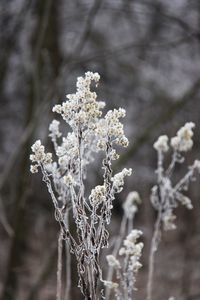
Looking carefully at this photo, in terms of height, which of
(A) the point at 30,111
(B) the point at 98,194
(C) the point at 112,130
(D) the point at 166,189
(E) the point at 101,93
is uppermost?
(E) the point at 101,93

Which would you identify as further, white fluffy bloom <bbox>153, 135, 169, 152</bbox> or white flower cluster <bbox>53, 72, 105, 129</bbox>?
white fluffy bloom <bbox>153, 135, 169, 152</bbox>

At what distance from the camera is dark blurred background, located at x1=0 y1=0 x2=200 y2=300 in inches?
172

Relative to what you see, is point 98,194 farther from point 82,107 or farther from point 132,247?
point 132,247

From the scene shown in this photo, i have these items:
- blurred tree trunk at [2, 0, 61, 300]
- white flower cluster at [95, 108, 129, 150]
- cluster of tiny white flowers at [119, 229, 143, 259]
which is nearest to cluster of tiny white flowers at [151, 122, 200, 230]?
cluster of tiny white flowers at [119, 229, 143, 259]

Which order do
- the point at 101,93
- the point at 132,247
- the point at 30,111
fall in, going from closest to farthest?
the point at 132,247
the point at 30,111
the point at 101,93

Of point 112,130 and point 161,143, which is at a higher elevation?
point 161,143

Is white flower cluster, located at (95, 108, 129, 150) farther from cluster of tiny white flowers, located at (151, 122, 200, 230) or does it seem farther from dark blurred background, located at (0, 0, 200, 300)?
dark blurred background, located at (0, 0, 200, 300)

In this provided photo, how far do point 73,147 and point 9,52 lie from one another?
3853 millimetres

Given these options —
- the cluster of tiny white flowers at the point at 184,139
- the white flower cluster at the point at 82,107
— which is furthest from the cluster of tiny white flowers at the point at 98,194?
the cluster of tiny white flowers at the point at 184,139

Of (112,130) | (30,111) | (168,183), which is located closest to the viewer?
(112,130)

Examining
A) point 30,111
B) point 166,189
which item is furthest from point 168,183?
point 30,111

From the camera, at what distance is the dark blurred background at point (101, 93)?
14.3ft

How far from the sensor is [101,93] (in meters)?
5.96

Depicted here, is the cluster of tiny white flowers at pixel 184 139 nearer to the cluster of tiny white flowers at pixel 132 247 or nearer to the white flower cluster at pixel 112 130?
the cluster of tiny white flowers at pixel 132 247
